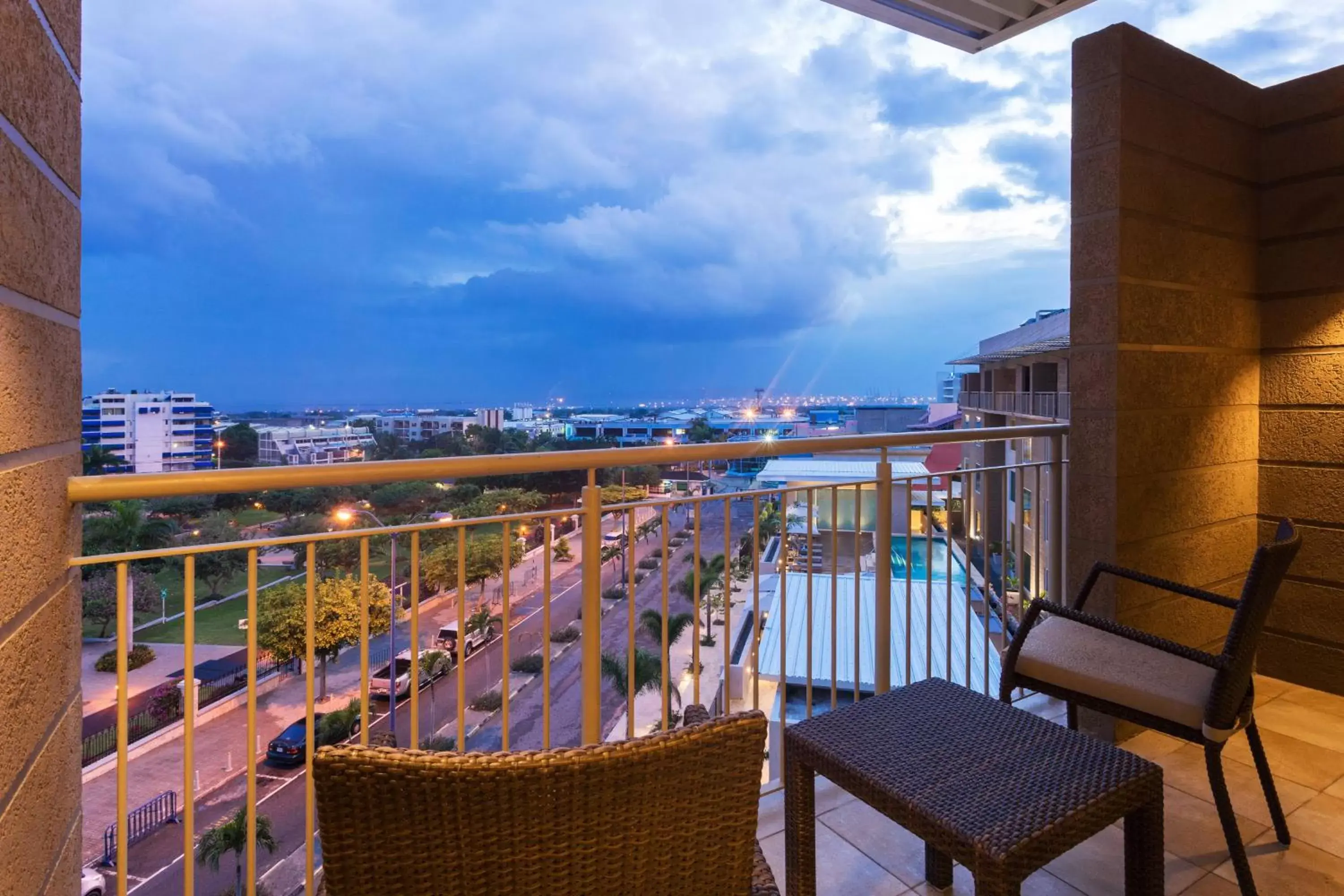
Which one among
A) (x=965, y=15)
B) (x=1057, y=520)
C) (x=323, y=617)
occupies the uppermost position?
(x=965, y=15)

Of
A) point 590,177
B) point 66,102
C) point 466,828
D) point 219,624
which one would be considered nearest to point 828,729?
point 466,828

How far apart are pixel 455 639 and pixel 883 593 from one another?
1.45m

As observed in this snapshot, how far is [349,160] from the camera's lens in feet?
80.5

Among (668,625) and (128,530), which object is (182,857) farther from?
(668,625)

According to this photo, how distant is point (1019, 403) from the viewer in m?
13.5

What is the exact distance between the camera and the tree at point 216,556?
4.80 ft

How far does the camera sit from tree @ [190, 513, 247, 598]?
1464 mm

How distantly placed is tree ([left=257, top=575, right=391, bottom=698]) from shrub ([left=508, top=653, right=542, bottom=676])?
1536 mm

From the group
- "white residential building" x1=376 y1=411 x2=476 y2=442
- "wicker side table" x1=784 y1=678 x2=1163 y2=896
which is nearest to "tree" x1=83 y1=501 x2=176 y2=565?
"white residential building" x1=376 y1=411 x2=476 y2=442

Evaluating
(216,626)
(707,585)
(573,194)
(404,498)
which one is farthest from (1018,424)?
(573,194)

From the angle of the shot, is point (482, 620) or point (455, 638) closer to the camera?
point (455, 638)

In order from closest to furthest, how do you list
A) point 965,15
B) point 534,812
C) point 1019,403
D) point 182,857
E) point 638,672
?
point 534,812 < point 182,857 < point 965,15 < point 638,672 < point 1019,403

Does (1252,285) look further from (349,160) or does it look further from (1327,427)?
(349,160)

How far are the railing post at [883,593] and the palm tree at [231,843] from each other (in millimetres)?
2447
